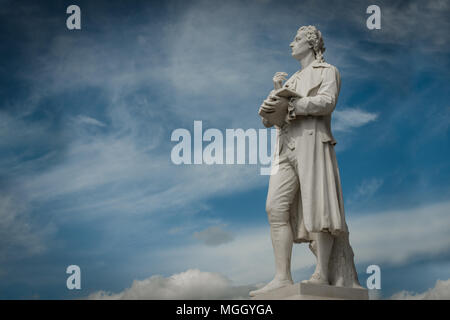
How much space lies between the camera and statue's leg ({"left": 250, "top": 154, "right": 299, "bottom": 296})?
941cm

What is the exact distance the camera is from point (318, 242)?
933 cm

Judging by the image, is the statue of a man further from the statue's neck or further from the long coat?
the statue's neck

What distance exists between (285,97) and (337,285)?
112 inches

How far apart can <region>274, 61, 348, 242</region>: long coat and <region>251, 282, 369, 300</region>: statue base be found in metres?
0.82

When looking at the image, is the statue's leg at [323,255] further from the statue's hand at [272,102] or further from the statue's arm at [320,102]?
the statue's hand at [272,102]

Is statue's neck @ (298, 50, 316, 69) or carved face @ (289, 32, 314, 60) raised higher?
carved face @ (289, 32, 314, 60)

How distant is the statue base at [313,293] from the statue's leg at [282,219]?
237mm

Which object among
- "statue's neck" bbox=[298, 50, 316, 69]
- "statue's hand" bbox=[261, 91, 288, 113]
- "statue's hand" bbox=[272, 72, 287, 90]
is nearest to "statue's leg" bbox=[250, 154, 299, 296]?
"statue's hand" bbox=[261, 91, 288, 113]

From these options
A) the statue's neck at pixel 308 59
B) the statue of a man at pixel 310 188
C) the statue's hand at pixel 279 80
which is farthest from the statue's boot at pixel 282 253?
the statue's neck at pixel 308 59

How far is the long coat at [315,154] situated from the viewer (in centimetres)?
923
